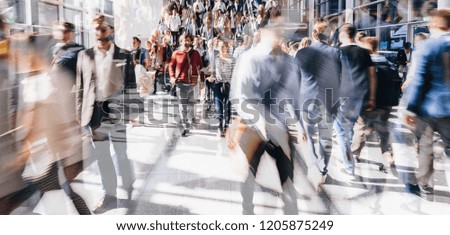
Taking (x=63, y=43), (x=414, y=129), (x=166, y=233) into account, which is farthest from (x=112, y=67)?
(x=414, y=129)

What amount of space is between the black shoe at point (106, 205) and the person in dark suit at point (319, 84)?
1.55 m

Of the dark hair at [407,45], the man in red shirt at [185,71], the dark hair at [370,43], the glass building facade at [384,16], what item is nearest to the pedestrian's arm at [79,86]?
the man in red shirt at [185,71]

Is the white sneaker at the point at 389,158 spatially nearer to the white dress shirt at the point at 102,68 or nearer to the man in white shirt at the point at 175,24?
the man in white shirt at the point at 175,24

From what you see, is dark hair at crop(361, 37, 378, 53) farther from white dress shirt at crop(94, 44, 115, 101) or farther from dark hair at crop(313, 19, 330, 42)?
white dress shirt at crop(94, 44, 115, 101)

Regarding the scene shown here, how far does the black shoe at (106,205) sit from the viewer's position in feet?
10.7

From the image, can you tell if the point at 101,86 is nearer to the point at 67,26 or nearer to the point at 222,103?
the point at 67,26

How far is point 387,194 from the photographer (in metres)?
3.63

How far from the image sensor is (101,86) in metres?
3.23

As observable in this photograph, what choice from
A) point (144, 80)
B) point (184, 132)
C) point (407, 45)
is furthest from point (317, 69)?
point (184, 132)

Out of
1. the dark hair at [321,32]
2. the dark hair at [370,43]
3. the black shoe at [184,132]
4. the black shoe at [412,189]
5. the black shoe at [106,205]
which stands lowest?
the black shoe at [106,205]

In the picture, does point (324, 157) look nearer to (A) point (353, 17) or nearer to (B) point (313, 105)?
(B) point (313, 105)

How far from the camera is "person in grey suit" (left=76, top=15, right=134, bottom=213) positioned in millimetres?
3178

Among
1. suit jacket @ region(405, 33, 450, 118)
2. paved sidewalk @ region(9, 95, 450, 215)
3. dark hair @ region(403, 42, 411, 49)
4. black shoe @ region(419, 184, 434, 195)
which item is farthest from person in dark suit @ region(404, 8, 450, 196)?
dark hair @ region(403, 42, 411, 49)

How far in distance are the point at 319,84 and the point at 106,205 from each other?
71.4 inches
